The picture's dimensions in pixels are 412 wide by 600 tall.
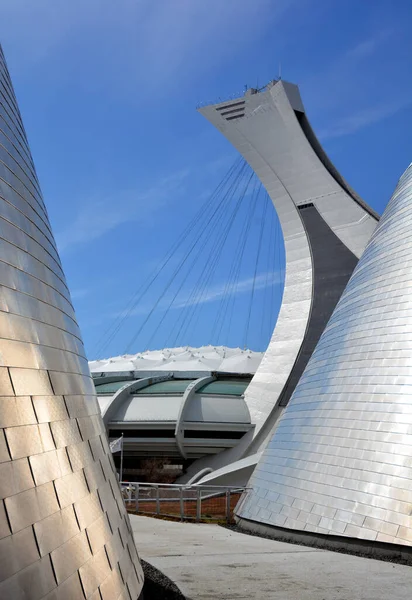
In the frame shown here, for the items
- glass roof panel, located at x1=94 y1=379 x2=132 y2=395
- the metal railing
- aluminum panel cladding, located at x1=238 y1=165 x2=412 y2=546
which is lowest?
the metal railing

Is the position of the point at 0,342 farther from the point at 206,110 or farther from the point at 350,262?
the point at 206,110

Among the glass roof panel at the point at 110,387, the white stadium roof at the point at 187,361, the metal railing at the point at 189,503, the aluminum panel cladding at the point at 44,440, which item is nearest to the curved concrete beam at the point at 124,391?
the glass roof panel at the point at 110,387

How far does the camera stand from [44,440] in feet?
18.1

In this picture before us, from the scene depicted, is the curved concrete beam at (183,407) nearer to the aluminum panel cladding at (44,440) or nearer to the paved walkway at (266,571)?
the paved walkway at (266,571)

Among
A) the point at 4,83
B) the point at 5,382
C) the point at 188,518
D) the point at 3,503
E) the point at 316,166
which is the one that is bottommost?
the point at 188,518

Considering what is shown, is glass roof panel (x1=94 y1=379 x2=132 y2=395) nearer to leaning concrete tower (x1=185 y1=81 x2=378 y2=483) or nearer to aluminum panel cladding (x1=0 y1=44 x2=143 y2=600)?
leaning concrete tower (x1=185 y1=81 x2=378 y2=483)

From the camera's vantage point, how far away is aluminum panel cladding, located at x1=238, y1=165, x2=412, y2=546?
13.5 meters

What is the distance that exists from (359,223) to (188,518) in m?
23.5

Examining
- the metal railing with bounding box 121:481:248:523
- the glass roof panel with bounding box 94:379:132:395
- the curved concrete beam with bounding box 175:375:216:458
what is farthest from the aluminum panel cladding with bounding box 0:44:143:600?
the glass roof panel with bounding box 94:379:132:395

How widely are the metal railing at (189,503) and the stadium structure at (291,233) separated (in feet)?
45.2

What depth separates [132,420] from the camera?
41.1 metres

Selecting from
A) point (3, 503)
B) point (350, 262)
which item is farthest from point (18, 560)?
point (350, 262)

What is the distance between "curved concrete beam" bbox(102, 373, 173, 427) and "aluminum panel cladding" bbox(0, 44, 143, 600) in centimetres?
3373

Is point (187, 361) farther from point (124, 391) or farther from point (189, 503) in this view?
point (189, 503)
